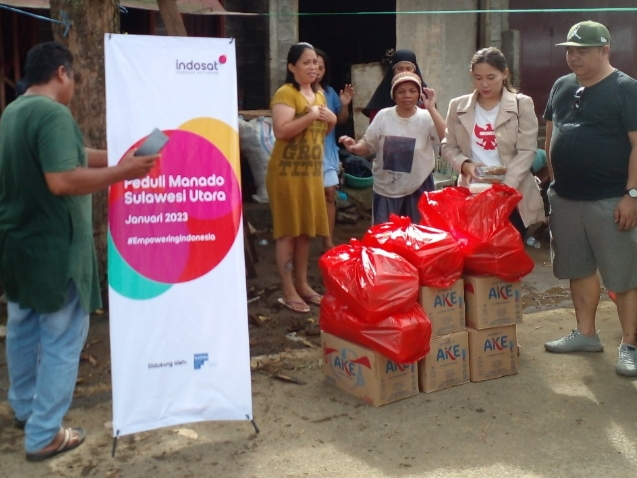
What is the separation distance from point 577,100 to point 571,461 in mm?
2124

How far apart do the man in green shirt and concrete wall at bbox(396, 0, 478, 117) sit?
7524mm

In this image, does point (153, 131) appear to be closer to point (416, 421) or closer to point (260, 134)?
point (416, 421)

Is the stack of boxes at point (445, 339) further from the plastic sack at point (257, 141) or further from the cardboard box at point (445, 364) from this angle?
the plastic sack at point (257, 141)

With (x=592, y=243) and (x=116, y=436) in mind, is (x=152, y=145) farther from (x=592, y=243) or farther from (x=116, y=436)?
(x=592, y=243)

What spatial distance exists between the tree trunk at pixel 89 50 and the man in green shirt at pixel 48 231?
175 centimetres

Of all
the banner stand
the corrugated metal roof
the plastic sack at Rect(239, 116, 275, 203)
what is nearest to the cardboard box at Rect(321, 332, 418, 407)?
the banner stand

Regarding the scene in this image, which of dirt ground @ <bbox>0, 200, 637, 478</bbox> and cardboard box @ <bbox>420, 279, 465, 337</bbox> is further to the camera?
cardboard box @ <bbox>420, 279, 465, 337</bbox>

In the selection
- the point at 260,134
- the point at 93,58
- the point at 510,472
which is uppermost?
the point at 93,58

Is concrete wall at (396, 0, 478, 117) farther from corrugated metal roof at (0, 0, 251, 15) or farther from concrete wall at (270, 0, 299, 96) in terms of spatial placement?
corrugated metal roof at (0, 0, 251, 15)

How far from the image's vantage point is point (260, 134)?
865 centimetres

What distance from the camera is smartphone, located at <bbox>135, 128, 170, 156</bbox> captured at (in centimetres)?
341

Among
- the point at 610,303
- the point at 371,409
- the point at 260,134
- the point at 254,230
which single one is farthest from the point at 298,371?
the point at 260,134

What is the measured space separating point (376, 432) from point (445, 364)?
2.35ft

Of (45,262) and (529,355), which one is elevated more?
(45,262)
